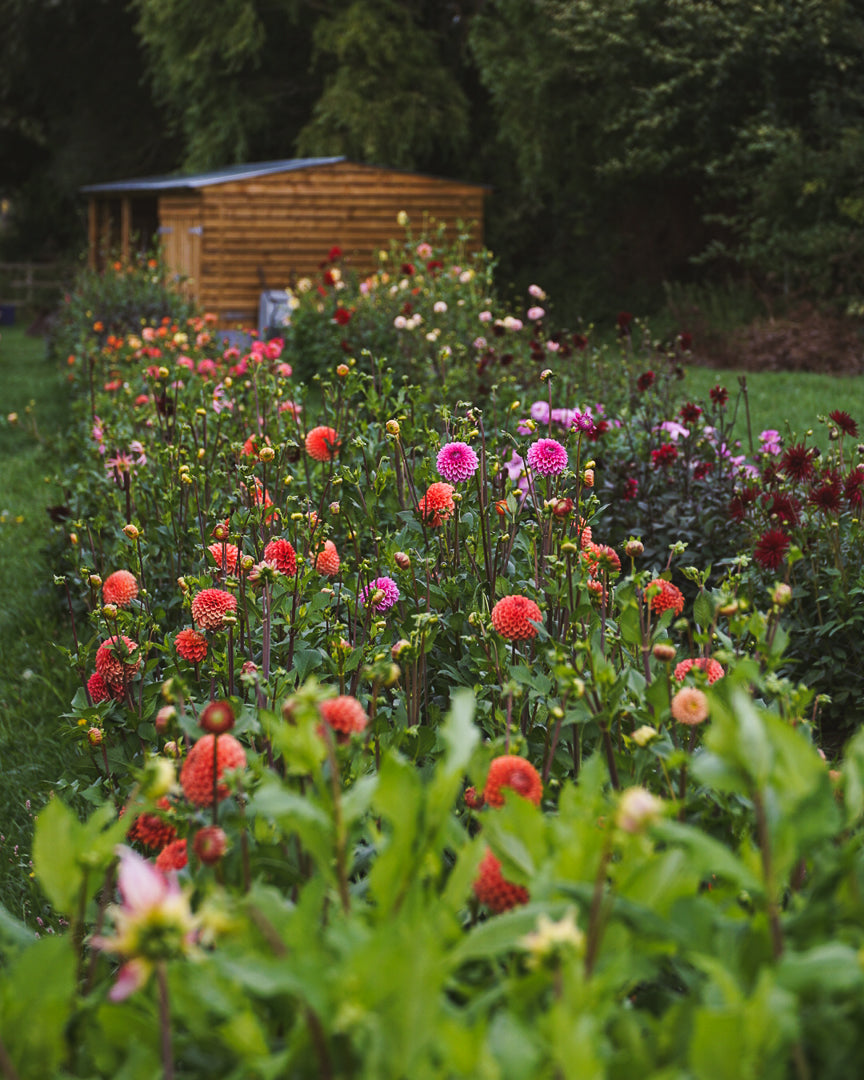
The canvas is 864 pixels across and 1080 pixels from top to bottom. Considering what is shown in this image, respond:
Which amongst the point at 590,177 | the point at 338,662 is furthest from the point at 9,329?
the point at 338,662

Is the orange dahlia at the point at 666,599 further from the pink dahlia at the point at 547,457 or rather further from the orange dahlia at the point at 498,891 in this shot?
the orange dahlia at the point at 498,891

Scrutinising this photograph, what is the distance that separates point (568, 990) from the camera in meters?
0.67

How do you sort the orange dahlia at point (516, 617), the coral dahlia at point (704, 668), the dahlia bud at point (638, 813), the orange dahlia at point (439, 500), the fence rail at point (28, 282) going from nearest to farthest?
1. the dahlia bud at point (638, 813)
2. the coral dahlia at point (704, 668)
3. the orange dahlia at point (516, 617)
4. the orange dahlia at point (439, 500)
5. the fence rail at point (28, 282)

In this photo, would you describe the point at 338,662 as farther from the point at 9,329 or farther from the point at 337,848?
the point at 9,329

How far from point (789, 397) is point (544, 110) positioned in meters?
9.26

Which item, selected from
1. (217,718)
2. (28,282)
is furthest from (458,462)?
(28,282)

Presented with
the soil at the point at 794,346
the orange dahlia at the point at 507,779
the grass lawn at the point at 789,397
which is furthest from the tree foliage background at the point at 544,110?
the orange dahlia at the point at 507,779

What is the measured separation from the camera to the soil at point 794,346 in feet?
34.6

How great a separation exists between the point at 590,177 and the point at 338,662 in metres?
16.6

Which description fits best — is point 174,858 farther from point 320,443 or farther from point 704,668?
point 320,443

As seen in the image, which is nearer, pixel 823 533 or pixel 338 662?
pixel 338 662

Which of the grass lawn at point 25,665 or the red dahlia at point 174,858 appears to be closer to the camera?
the red dahlia at point 174,858

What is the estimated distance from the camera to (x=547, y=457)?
2.12 meters

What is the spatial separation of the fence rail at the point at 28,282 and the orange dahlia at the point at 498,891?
2627cm
